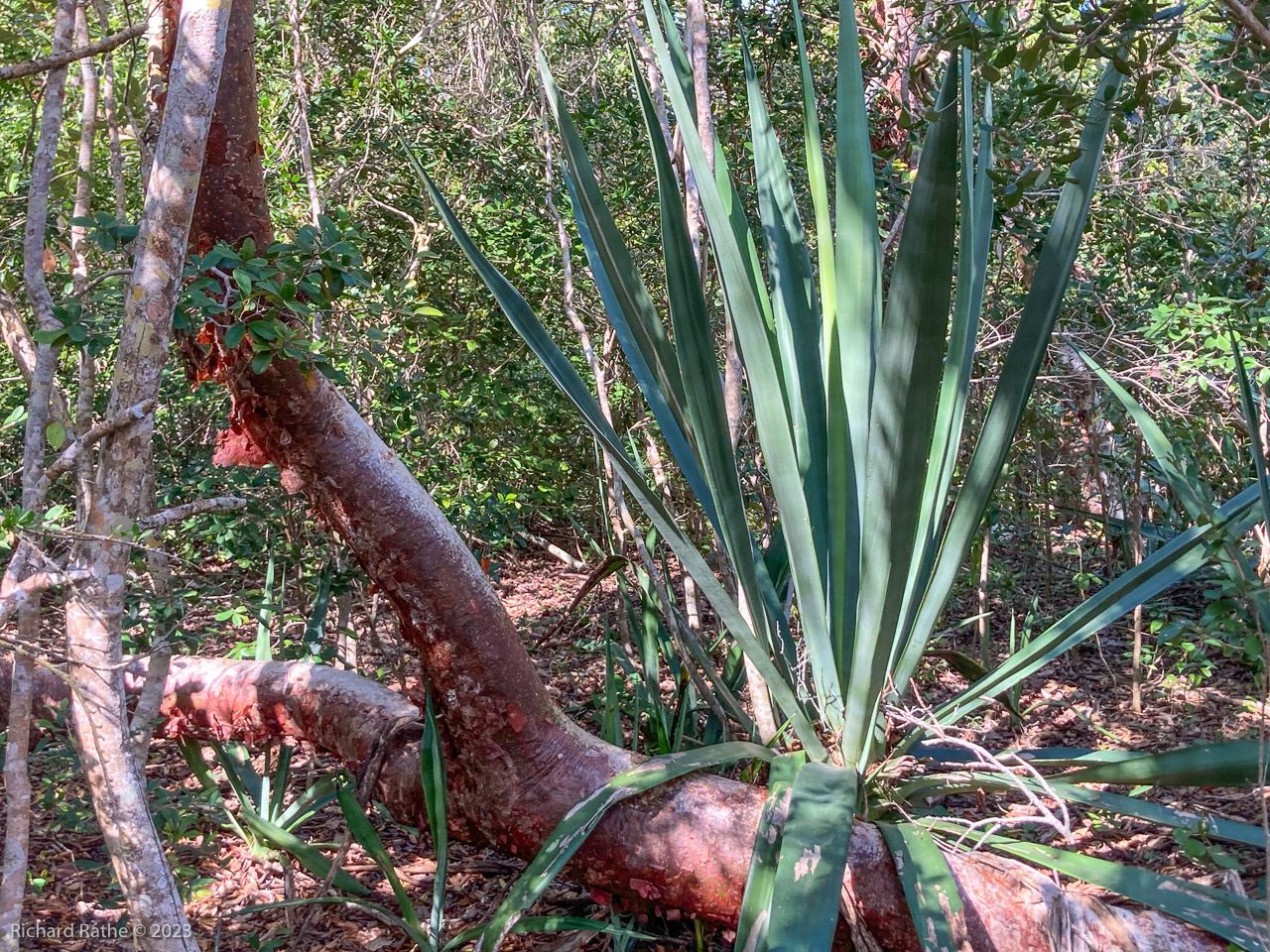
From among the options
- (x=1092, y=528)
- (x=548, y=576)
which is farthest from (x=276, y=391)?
(x=1092, y=528)

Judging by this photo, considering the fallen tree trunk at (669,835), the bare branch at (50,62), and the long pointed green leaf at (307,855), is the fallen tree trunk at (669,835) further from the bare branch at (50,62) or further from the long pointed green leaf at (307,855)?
the bare branch at (50,62)

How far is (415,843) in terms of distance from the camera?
275 centimetres

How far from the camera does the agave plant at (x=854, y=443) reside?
5.37ft

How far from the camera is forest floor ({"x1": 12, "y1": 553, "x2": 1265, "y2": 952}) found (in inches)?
84.2

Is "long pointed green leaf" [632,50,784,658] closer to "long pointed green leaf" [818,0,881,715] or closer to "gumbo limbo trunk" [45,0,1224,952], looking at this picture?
"long pointed green leaf" [818,0,881,715]

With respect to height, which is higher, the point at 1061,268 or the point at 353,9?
the point at 353,9

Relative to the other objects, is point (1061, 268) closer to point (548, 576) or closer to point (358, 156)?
point (358, 156)

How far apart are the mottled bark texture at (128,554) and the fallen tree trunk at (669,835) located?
2.32 ft

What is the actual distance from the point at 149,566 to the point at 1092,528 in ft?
14.9

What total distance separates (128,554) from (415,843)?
1.70 m

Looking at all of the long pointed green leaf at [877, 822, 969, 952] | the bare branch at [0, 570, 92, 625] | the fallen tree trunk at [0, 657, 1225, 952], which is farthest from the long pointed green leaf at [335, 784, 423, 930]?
the long pointed green leaf at [877, 822, 969, 952]

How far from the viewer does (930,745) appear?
1970 millimetres

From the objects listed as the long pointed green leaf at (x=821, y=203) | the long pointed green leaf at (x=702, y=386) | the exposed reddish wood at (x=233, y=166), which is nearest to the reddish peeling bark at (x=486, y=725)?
the exposed reddish wood at (x=233, y=166)

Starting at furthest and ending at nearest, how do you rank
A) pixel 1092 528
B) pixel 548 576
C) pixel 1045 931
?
1. pixel 548 576
2. pixel 1092 528
3. pixel 1045 931
